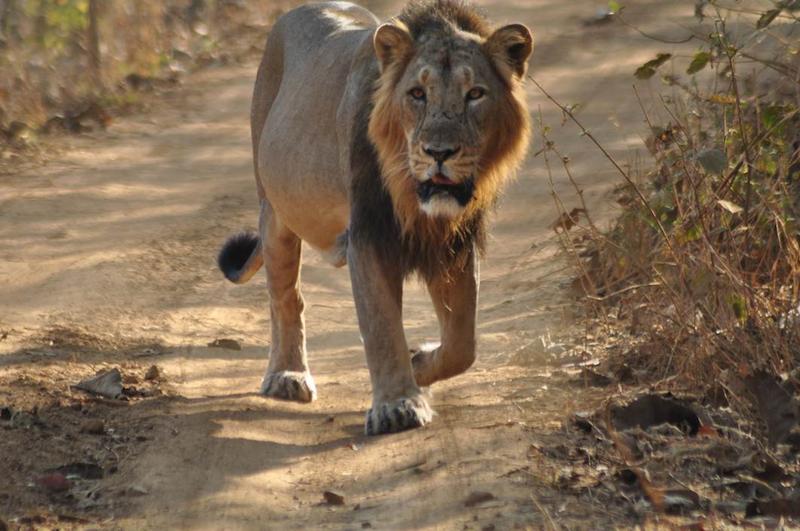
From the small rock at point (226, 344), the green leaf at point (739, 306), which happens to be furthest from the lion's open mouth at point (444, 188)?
the small rock at point (226, 344)

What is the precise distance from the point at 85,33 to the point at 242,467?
9.60 m

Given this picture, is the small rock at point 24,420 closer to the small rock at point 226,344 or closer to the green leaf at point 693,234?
the small rock at point 226,344

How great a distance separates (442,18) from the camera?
222 inches

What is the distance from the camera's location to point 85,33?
45.2 feet

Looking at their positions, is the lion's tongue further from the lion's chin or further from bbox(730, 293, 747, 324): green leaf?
bbox(730, 293, 747, 324): green leaf

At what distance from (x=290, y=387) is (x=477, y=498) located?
2.26m

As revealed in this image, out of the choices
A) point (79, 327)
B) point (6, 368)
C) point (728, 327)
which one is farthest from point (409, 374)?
point (79, 327)

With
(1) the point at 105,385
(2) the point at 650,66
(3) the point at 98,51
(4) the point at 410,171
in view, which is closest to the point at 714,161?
(2) the point at 650,66

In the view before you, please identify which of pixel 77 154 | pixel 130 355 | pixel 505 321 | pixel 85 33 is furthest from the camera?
pixel 85 33

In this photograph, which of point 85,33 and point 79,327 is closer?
point 79,327

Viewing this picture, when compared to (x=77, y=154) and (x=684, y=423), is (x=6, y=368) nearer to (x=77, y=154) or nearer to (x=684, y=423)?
(x=684, y=423)

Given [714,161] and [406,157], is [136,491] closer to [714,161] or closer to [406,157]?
[406,157]

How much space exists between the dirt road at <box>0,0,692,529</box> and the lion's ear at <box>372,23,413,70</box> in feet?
4.77

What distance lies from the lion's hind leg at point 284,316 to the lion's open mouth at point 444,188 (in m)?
1.47
